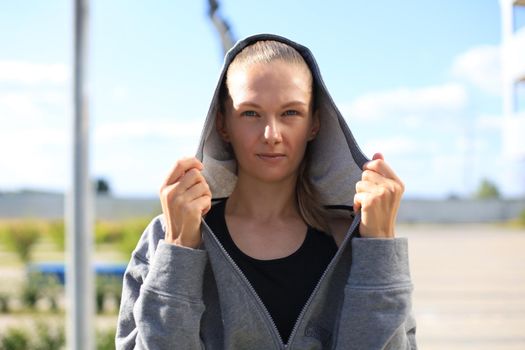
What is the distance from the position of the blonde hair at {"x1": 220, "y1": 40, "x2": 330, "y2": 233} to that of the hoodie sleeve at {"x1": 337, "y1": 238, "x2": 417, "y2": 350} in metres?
0.17

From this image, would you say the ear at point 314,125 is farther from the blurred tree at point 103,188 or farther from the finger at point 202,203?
the blurred tree at point 103,188

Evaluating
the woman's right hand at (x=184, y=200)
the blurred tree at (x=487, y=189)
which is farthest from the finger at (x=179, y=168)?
the blurred tree at (x=487, y=189)

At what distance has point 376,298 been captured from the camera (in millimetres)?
1176

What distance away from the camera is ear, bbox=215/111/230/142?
4.39 feet

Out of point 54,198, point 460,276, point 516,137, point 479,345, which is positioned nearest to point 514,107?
point 516,137

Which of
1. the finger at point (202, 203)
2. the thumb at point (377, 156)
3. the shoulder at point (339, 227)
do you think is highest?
the thumb at point (377, 156)

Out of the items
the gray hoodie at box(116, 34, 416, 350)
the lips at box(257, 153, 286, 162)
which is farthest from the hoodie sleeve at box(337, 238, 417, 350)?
the lips at box(257, 153, 286, 162)

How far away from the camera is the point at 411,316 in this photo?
4.24 feet

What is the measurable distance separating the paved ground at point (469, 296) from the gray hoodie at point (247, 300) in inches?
303

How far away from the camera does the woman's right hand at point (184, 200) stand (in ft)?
3.93

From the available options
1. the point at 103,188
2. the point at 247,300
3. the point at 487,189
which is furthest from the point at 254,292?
the point at 487,189

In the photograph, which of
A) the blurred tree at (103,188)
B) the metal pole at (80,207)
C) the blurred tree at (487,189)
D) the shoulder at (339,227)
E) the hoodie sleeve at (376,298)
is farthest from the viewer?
the blurred tree at (487,189)

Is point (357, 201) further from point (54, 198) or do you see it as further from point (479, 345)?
point (54, 198)

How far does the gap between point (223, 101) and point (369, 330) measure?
51 centimetres
